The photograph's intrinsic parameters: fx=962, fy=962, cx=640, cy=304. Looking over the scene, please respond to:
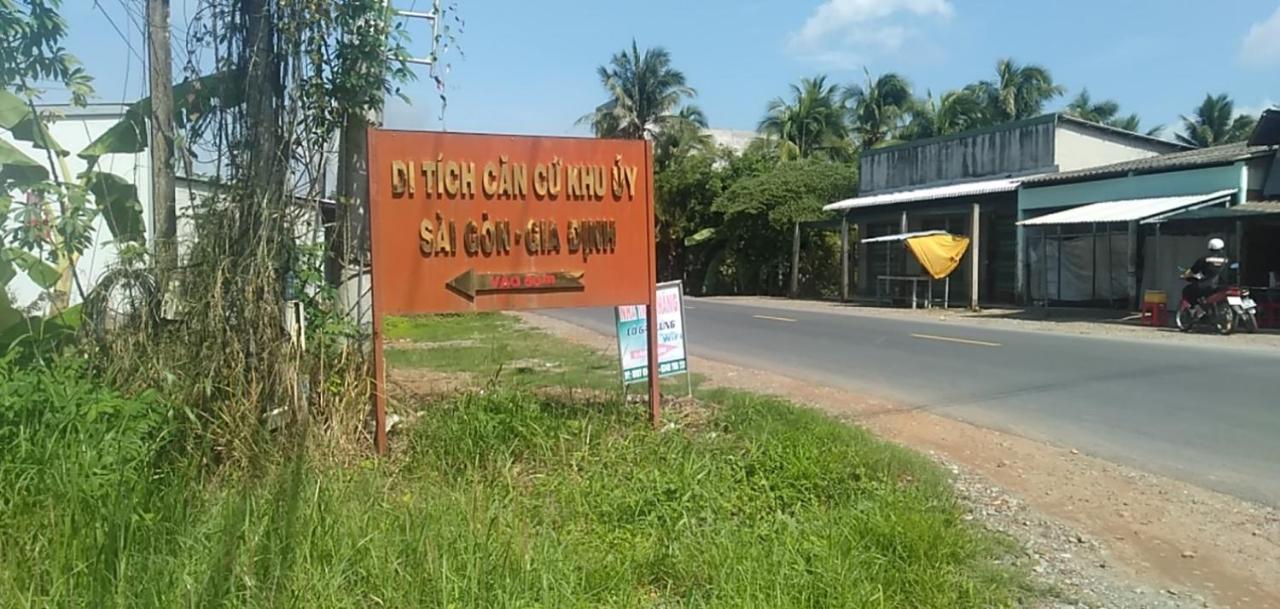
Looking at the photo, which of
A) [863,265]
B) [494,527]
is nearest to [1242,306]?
[863,265]

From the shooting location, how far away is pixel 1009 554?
184 inches

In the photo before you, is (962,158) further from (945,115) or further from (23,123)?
(23,123)

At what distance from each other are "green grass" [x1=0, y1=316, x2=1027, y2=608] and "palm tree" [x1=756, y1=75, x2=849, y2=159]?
38.8m

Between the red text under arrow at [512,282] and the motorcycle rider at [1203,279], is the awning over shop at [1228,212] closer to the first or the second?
the motorcycle rider at [1203,279]

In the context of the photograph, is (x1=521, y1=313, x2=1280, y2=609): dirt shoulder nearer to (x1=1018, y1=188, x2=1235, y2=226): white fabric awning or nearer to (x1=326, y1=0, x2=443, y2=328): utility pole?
(x1=326, y1=0, x2=443, y2=328): utility pole

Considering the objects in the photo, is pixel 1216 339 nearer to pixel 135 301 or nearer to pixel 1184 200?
pixel 1184 200

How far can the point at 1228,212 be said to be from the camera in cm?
1772

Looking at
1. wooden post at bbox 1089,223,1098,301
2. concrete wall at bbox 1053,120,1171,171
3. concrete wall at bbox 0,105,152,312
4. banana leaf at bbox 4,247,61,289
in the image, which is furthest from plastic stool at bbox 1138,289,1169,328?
banana leaf at bbox 4,247,61,289

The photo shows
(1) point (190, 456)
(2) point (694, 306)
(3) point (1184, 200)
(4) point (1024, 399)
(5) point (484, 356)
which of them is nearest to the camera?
(1) point (190, 456)

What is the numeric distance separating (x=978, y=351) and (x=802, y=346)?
274 centimetres

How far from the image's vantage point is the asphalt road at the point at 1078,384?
23.8ft

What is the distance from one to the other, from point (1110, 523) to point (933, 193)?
23310mm

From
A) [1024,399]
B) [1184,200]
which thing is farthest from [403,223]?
[1184,200]

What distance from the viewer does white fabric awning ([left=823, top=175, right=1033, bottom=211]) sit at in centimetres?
2539
